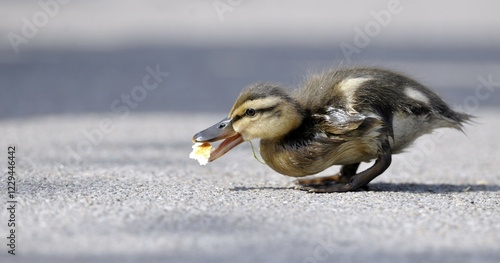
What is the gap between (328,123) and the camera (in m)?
5.48

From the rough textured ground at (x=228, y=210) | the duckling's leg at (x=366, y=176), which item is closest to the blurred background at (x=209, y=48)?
the duckling's leg at (x=366, y=176)

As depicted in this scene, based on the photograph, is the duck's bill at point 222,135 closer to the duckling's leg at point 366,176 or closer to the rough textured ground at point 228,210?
the rough textured ground at point 228,210

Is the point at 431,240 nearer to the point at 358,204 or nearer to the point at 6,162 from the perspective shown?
the point at 358,204

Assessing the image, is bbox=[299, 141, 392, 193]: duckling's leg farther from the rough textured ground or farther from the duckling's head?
the duckling's head

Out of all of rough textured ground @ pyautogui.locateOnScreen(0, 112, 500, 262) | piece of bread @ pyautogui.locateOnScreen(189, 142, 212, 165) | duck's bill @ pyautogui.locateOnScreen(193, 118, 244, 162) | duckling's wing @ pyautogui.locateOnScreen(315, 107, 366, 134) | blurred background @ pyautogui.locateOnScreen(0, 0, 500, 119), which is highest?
blurred background @ pyautogui.locateOnScreen(0, 0, 500, 119)

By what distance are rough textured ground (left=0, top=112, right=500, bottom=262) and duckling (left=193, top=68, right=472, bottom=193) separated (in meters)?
0.24

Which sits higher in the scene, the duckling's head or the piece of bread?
the duckling's head

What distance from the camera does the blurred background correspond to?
33.0 ft

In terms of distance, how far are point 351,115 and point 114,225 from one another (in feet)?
5.84

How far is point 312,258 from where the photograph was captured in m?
3.97

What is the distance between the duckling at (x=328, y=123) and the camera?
545cm

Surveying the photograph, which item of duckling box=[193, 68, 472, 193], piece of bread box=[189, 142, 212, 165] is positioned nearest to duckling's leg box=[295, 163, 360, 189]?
duckling box=[193, 68, 472, 193]

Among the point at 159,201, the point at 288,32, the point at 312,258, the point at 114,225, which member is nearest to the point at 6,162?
the point at 159,201

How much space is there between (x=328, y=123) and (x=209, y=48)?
26.6ft
